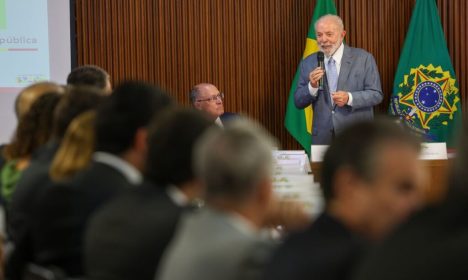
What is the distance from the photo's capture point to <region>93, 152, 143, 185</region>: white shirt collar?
272cm

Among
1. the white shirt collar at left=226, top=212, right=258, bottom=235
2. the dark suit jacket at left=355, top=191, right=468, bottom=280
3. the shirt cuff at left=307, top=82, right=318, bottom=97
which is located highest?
the dark suit jacket at left=355, top=191, right=468, bottom=280

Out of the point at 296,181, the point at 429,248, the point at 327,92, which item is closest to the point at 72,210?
the point at 429,248

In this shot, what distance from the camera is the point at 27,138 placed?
140 inches

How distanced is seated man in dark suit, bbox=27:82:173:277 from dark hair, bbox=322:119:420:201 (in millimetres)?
948

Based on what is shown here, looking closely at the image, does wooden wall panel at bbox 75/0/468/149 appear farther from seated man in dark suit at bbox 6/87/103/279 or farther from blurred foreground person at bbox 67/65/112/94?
seated man in dark suit at bbox 6/87/103/279

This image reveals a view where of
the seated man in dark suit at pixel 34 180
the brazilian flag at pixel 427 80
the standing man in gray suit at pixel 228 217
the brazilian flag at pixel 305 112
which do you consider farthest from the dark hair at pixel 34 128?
the brazilian flag at pixel 427 80

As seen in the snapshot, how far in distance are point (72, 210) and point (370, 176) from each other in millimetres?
1181

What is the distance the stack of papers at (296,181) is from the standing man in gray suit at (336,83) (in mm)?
1426

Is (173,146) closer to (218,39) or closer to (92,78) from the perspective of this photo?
(92,78)

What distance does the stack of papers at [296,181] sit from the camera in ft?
12.3

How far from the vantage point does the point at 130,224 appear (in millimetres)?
2277

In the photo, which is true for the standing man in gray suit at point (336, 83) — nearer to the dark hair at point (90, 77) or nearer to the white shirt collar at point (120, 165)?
the dark hair at point (90, 77)

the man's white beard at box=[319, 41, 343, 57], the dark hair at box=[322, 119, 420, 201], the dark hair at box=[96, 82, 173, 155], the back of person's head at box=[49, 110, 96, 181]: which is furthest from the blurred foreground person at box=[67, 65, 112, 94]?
the man's white beard at box=[319, 41, 343, 57]

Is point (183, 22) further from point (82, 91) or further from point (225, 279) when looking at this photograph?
point (225, 279)
